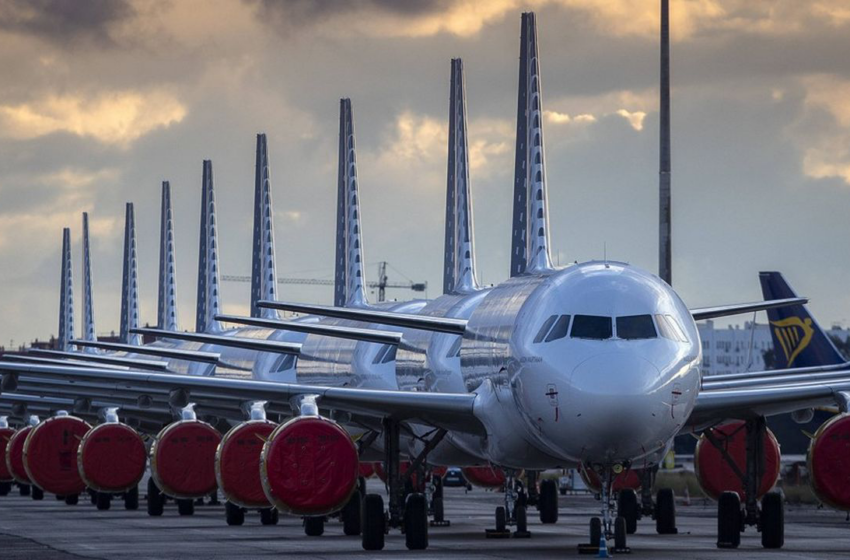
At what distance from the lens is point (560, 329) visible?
26.0m

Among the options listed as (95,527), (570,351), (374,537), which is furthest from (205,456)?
(570,351)

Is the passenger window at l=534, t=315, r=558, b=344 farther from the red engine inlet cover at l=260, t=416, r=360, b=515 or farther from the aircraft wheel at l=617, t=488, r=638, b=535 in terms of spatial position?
the aircraft wheel at l=617, t=488, r=638, b=535

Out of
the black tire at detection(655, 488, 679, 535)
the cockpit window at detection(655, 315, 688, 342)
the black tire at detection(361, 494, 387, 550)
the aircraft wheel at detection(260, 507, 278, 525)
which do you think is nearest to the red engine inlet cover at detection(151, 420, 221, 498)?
the aircraft wheel at detection(260, 507, 278, 525)

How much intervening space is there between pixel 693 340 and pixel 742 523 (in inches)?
238

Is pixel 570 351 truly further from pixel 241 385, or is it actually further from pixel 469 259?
pixel 469 259

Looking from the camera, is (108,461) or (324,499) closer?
(324,499)

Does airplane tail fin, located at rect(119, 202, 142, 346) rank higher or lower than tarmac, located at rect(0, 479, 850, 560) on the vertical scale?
higher

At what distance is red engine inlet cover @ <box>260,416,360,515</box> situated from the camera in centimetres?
2834

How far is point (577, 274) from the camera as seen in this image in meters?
27.3

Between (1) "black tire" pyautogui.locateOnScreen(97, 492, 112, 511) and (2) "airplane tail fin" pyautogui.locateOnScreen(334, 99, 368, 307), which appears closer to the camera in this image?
(1) "black tire" pyautogui.locateOnScreen(97, 492, 112, 511)

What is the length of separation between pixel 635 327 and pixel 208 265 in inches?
1997

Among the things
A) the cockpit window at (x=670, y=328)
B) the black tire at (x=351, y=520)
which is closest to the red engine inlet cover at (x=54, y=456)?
the black tire at (x=351, y=520)

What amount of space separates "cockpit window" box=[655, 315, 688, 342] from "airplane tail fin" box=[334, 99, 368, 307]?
96.8ft

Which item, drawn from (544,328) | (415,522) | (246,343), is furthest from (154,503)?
(544,328)
